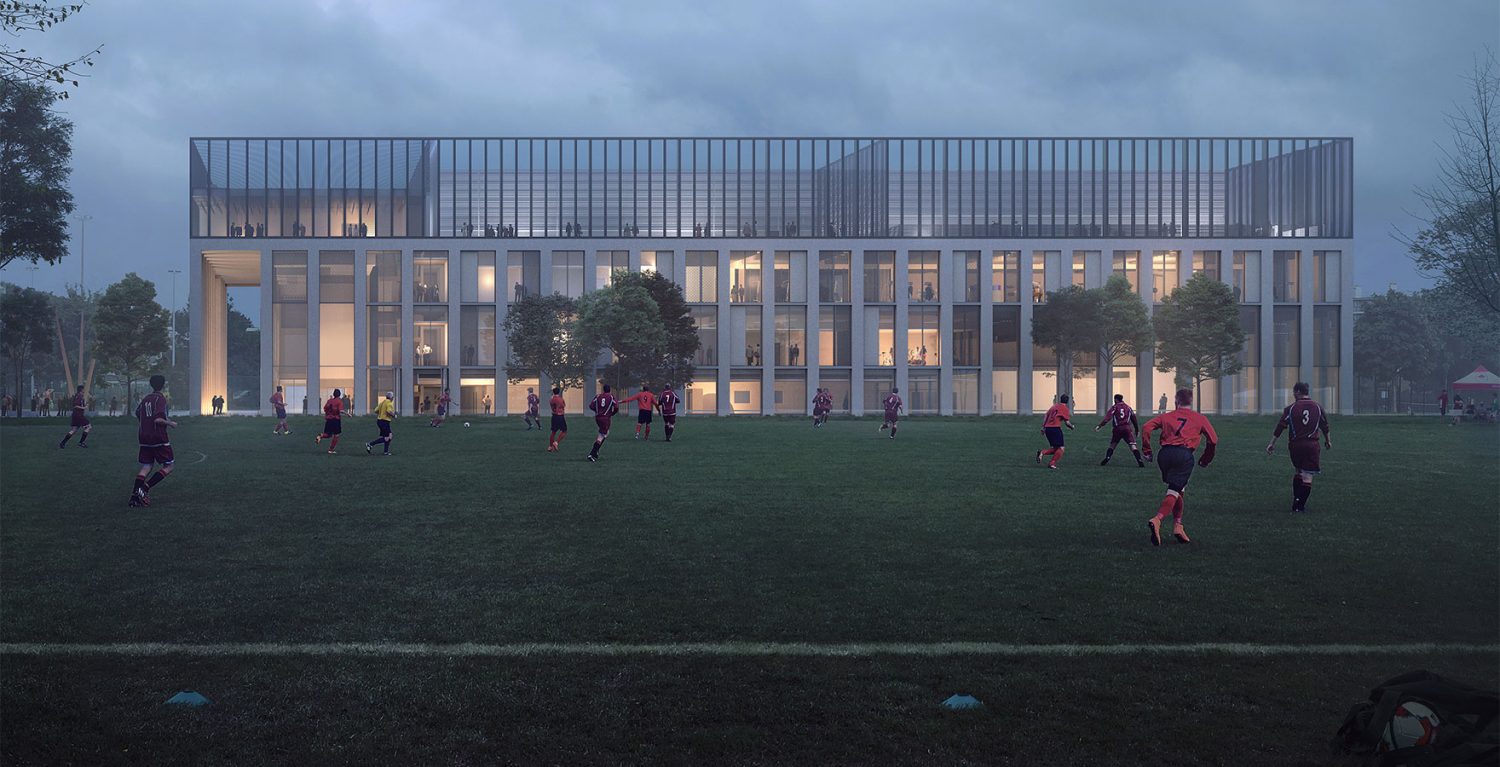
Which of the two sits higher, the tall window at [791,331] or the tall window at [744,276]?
the tall window at [744,276]

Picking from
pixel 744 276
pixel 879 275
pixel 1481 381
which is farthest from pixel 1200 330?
pixel 744 276

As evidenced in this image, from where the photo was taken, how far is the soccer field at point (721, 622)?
20.0ft

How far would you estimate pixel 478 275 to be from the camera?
3162 inches

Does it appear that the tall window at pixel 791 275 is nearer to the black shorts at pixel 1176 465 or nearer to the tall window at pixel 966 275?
the tall window at pixel 966 275

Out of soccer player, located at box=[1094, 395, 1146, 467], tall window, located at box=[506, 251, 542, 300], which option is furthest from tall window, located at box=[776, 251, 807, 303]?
soccer player, located at box=[1094, 395, 1146, 467]

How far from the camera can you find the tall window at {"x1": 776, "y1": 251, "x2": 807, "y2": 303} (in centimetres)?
8150

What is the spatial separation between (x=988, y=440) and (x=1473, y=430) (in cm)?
2646

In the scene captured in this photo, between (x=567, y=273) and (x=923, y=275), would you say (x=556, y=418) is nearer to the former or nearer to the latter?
(x=567, y=273)

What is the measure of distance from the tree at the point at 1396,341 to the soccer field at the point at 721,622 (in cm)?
10128

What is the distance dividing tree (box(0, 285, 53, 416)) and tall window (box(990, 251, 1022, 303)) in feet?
225

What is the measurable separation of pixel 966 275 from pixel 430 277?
4182 centimetres

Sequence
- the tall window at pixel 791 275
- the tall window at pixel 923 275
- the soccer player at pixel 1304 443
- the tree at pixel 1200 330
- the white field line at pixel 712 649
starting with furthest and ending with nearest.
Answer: the tall window at pixel 791 275 < the tall window at pixel 923 275 < the tree at pixel 1200 330 < the soccer player at pixel 1304 443 < the white field line at pixel 712 649

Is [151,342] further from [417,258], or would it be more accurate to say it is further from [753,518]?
[753,518]

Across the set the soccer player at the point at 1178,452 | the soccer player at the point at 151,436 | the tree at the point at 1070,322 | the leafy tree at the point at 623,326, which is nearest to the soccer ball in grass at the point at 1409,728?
the soccer player at the point at 1178,452
